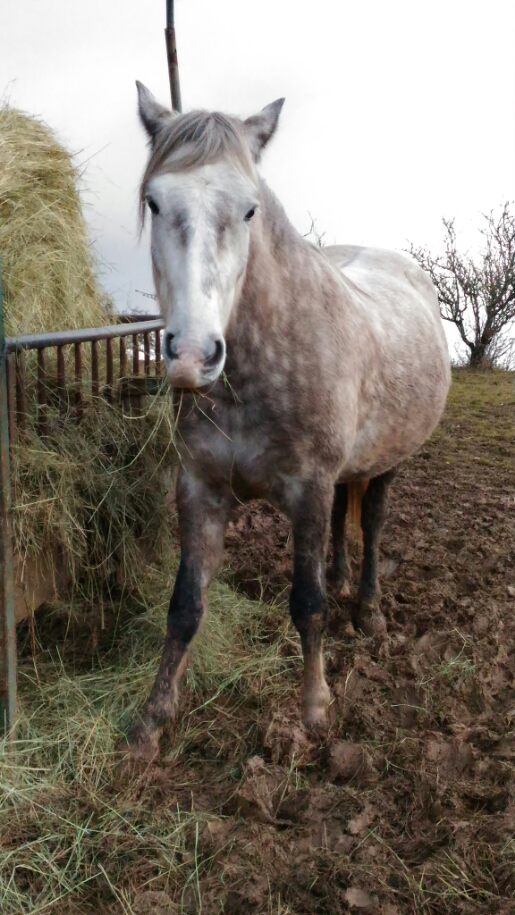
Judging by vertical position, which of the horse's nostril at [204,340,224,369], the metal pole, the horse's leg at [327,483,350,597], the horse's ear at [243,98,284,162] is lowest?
the horse's leg at [327,483,350,597]

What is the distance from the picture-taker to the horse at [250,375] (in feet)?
7.70

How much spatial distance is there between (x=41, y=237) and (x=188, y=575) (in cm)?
190

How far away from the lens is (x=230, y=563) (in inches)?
174

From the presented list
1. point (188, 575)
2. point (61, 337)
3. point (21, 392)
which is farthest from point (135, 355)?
point (188, 575)

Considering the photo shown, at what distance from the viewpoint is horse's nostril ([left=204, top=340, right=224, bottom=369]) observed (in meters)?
2.09

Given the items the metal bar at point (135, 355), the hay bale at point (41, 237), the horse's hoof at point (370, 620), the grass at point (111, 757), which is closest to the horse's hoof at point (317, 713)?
the grass at point (111, 757)

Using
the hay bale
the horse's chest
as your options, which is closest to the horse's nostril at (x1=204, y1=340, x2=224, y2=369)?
the horse's chest

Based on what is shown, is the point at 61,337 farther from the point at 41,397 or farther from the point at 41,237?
the point at 41,237

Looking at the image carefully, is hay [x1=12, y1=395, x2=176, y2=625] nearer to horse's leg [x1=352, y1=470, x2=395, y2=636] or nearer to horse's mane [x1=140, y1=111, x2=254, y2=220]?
horse's mane [x1=140, y1=111, x2=254, y2=220]

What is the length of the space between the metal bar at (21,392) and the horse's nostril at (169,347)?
0.96 meters

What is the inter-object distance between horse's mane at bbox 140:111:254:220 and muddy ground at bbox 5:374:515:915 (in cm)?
191

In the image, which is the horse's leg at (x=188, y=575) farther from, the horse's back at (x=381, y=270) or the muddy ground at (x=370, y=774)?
the horse's back at (x=381, y=270)

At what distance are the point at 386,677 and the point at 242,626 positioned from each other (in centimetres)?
78

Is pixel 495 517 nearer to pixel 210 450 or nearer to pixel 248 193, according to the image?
pixel 210 450
